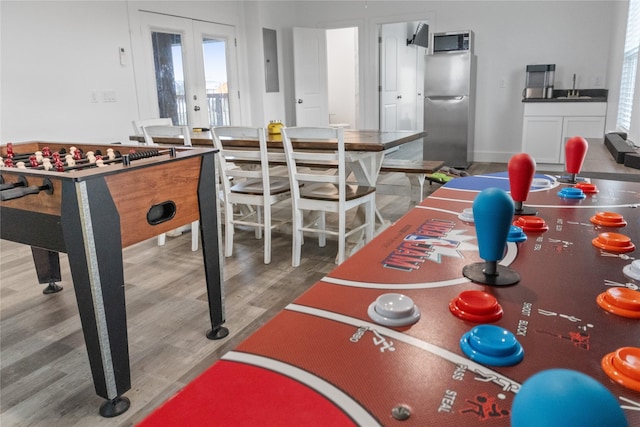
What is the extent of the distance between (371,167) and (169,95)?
12.1 feet

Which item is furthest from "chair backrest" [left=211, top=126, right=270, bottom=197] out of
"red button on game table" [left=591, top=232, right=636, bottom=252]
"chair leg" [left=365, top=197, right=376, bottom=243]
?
"red button on game table" [left=591, top=232, right=636, bottom=252]

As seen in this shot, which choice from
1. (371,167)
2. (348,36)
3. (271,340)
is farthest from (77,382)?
(348,36)

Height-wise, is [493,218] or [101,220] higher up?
→ [493,218]

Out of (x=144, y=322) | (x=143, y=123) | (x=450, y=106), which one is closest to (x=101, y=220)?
(x=144, y=322)

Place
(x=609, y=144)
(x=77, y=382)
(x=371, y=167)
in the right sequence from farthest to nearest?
(x=371, y=167)
(x=609, y=144)
(x=77, y=382)

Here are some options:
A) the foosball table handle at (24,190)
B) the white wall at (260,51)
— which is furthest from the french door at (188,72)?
the foosball table handle at (24,190)

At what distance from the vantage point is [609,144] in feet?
9.87

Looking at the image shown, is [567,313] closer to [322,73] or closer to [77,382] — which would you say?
[77,382]

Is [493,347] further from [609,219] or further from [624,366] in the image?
[609,219]

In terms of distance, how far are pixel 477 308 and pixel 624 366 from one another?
0.65 ft

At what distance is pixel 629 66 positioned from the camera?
13.9ft

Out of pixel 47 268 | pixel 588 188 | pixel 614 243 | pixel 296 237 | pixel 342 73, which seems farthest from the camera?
pixel 342 73

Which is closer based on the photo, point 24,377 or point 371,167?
point 24,377

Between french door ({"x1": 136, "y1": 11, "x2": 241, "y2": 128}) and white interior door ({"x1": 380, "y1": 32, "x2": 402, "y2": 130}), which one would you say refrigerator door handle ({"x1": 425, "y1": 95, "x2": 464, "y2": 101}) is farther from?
french door ({"x1": 136, "y1": 11, "x2": 241, "y2": 128})
